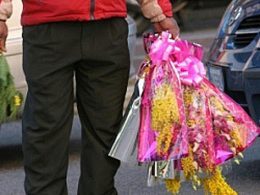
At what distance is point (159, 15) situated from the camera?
14.1 feet

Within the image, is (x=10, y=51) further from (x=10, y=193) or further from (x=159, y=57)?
(x=159, y=57)

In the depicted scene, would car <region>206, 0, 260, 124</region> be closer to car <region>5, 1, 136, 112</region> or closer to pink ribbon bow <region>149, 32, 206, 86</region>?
pink ribbon bow <region>149, 32, 206, 86</region>

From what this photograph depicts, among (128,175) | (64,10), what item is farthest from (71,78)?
(128,175)

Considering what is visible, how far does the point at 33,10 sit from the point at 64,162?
734 millimetres

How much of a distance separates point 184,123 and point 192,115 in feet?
0.20

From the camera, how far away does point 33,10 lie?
4109 millimetres

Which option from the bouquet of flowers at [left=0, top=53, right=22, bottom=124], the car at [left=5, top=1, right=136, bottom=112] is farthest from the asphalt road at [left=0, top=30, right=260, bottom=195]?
the car at [left=5, top=1, right=136, bottom=112]

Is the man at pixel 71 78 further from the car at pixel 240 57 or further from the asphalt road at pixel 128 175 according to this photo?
the car at pixel 240 57

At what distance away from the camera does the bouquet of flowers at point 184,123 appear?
4.07m

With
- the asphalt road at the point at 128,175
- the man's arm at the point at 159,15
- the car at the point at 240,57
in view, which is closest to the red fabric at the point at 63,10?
the man's arm at the point at 159,15

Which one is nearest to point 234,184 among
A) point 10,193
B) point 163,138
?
point 10,193

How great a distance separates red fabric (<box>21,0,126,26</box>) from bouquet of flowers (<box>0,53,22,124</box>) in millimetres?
1937

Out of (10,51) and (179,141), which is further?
(10,51)

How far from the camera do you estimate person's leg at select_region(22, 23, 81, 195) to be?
4117mm
